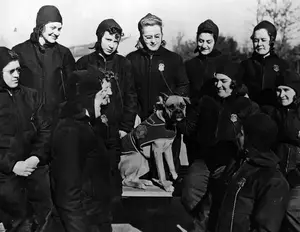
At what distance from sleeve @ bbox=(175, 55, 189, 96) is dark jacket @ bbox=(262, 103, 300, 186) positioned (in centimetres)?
100

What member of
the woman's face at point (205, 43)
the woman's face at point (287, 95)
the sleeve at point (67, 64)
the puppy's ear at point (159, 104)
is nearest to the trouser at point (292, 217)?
the woman's face at point (287, 95)

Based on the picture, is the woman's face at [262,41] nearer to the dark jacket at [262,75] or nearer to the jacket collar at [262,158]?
the dark jacket at [262,75]

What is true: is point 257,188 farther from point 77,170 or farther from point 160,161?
point 160,161

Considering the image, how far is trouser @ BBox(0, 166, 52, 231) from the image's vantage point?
3.84m

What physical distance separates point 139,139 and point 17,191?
1301 millimetres

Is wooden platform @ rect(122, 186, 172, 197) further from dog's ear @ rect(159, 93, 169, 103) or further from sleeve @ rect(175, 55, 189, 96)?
sleeve @ rect(175, 55, 189, 96)

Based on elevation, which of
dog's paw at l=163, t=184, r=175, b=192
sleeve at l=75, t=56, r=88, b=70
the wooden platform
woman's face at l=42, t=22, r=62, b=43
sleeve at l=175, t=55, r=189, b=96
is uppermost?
woman's face at l=42, t=22, r=62, b=43

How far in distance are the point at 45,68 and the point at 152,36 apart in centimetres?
108

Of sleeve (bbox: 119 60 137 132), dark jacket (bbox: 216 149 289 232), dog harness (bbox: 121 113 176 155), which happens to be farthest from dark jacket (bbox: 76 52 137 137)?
dark jacket (bbox: 216 149 289 232)

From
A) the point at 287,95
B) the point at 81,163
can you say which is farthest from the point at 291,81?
the point at 81,163

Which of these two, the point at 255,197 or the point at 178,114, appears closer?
the point at 255,197

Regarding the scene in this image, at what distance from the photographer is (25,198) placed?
3.93m

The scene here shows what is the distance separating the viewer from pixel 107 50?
4.58 metres

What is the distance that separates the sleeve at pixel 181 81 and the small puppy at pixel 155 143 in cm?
18
